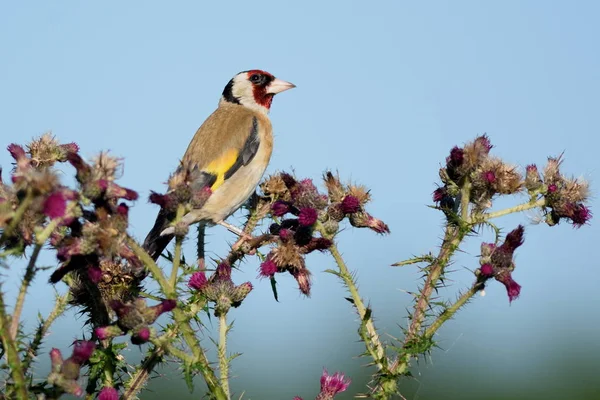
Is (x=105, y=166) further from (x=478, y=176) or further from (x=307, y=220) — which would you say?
(x=478, y=176)

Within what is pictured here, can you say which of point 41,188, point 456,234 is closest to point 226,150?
point 456,234

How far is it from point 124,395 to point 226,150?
3.53 metres

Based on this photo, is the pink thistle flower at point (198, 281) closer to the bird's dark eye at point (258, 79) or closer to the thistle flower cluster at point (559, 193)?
the thistle flower cluster at point (559, 193)

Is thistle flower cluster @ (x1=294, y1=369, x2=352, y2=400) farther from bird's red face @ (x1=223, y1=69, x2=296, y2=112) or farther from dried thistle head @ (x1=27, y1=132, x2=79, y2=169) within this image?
bird's red face @ (x1=223, y1=69, x2=296, y2=112)

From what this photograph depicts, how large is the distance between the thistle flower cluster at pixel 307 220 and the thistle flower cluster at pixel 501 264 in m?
0.58

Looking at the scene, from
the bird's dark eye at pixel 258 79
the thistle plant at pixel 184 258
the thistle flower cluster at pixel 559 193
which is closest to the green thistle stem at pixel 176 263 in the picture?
the thistle plant at pixel 184 258

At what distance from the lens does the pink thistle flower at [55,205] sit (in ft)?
7.33

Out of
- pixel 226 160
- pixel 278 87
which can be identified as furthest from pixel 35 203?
pixel 278 87

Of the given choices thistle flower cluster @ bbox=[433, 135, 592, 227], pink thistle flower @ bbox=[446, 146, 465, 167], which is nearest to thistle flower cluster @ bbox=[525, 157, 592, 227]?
thistle flower cluster @ bbox=[433, 135, 592, 227]

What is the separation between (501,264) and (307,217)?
2.49ft

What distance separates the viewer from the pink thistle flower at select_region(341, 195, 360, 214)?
3.73 metres

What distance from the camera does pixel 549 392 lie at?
13.6m

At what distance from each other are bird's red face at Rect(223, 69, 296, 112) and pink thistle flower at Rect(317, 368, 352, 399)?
473 centimetres

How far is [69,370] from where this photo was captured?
8.20 ft
